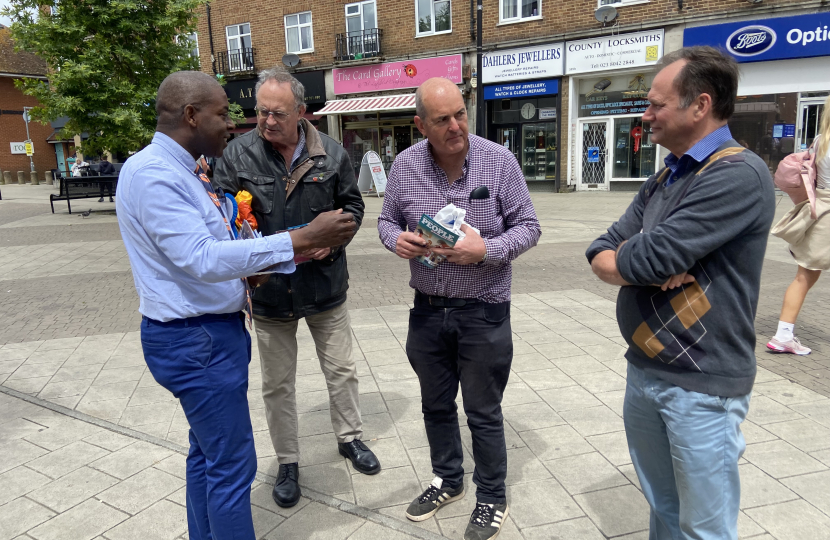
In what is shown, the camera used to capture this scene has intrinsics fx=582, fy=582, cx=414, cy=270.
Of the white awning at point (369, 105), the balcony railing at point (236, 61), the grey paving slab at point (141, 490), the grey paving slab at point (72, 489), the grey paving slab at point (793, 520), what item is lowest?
the grey paving slab at point (793, 520)

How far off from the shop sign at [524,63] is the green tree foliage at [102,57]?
8.86 m

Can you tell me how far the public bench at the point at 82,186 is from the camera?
15523mm

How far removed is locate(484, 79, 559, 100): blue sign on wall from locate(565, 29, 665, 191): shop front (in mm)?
626

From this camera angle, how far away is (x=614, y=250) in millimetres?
2016

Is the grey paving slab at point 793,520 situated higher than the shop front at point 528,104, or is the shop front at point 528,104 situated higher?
the shop front at point 528,104

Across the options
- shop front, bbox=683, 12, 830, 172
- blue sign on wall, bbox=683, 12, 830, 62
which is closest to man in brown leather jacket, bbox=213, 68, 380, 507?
blue sign on wall, bbox=683, 12, 830, 62

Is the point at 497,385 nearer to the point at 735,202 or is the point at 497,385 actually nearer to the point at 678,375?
the point at 678,375

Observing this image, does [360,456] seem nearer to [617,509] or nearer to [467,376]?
[467,376]

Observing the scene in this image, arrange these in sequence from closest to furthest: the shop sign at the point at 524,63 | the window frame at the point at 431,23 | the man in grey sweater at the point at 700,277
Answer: the man in grey sweater at the point at 700,277, the shop sign at the point at 524,63, the window frame at the point at 431,23

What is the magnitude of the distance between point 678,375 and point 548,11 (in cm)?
1778

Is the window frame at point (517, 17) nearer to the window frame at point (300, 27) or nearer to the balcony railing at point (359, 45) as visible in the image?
the balcony railing at point (359, 45)

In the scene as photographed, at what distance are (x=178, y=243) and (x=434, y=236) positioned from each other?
3.12ft

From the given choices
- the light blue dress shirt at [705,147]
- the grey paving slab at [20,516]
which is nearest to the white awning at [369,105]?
the grey paving slab at [20,516]

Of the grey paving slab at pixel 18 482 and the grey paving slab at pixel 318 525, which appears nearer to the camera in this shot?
the grey paving slab at pixel 318 525
